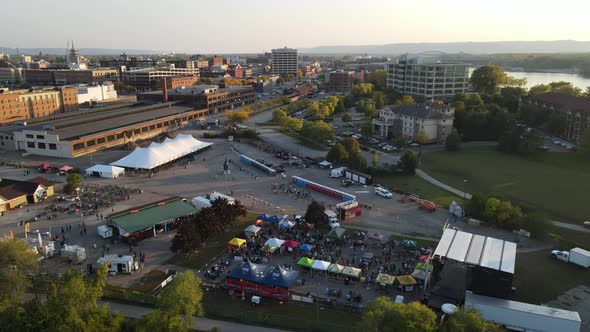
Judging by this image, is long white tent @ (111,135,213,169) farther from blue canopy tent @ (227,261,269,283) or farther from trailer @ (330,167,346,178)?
blue canopy tent @ (227,261,269,283)

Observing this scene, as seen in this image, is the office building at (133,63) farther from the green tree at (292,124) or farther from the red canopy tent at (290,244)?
the red canopy tent at (290,244)

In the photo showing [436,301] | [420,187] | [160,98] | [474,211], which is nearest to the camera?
[436,301]

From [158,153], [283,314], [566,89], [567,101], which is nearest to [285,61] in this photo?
[566,89]

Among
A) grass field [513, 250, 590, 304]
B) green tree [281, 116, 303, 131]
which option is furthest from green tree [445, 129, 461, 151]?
grass field [513, 250, 590, 304]

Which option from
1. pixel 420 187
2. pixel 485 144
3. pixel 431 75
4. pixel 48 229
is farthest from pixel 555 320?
pixel 431 75

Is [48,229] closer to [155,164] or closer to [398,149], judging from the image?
[155,164]
